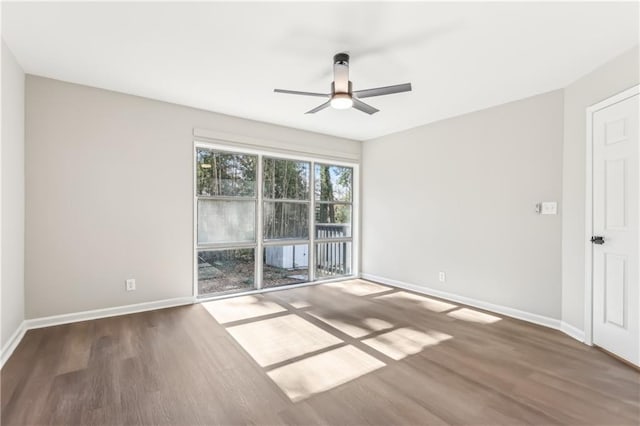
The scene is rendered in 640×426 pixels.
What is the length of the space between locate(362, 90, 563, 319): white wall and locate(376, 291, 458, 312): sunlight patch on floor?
28 cm

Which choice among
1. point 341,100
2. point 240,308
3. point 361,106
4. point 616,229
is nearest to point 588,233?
point 616,229

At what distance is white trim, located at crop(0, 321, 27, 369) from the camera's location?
2480mm


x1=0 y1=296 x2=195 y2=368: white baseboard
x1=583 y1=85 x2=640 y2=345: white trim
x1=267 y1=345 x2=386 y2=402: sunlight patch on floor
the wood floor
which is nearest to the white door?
x1=583 y1=85 x2=640 y2=345: white trim

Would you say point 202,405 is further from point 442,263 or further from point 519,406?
point 442,263

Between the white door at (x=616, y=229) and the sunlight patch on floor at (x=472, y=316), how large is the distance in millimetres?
915

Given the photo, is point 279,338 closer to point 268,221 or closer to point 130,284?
point 130,284

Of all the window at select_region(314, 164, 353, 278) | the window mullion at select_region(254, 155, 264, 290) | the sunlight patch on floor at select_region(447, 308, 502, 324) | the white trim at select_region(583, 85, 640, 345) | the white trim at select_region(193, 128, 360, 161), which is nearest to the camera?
the white trim at select_region(583, 85, 640, 345)

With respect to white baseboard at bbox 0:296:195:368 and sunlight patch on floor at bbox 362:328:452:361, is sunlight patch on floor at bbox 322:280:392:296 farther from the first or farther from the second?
white baseboard at bbox 0:296:195:368

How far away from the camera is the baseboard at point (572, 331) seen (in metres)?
3.01

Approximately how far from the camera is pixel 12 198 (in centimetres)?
275

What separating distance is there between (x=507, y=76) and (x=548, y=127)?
85 centimetres

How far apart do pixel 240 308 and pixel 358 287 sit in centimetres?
200

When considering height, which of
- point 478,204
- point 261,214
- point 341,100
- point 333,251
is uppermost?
point 341,100

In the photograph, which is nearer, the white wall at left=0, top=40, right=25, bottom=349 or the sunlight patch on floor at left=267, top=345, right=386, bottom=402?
the sunlight patch on floor at left=267, top=345, right=386, bottom=402
